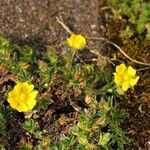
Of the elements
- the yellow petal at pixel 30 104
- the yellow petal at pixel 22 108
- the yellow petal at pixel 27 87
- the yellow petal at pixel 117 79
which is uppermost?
the yellow petal at pixel 117 79

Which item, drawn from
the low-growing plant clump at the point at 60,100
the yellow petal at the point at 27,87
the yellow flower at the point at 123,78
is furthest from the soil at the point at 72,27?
the yellow petal at the point at 27,87

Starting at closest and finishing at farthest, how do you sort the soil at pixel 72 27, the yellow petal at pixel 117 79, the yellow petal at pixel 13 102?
the yellow petal at pixel 13 102 < the yellow petal at pixel 117 79 < the soil at pixel 72 27

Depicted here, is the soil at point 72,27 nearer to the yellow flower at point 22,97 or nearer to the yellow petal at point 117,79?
the yellow petal at point 117,79

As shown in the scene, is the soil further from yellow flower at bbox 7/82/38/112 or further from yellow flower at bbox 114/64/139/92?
yellow flower at bbox 7/82/38/112

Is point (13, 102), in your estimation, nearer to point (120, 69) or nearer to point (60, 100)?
point (60, 100)

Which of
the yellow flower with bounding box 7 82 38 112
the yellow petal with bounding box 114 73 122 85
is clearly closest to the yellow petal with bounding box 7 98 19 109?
the yellow flower with bounding box 7 82 38 112

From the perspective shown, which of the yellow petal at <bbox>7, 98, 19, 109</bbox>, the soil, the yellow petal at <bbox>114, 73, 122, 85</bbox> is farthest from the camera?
Result: the soil

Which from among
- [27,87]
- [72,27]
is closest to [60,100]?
[27,87]

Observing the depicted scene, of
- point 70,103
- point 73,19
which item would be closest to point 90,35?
point 73,19
